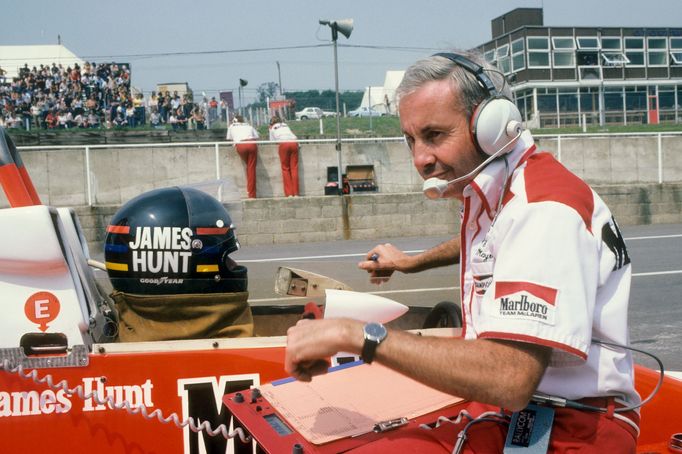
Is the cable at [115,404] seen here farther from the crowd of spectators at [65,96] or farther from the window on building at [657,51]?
the window on building at [657,51]

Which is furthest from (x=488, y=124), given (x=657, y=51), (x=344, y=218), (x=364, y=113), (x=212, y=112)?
(x=657, y=51)

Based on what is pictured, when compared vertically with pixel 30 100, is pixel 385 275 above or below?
below

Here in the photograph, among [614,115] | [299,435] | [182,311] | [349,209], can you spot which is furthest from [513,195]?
[614,115]

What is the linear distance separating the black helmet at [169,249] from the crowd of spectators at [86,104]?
71.3 ft

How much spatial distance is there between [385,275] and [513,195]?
1.18 meters

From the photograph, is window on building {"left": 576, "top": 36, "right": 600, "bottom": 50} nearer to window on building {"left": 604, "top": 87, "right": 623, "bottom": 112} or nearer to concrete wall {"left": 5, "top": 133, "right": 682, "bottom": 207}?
window on building {"left": 604, "top": 87, "right": 623, "bottom": 112}

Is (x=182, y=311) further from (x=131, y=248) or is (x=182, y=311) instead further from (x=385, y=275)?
(x=385, y=275)

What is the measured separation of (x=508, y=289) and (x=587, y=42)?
57112 mm

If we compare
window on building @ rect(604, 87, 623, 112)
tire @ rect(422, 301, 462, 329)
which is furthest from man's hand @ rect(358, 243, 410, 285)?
window on building @ rect(604, 87, 623, 112)

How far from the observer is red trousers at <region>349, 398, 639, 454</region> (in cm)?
187

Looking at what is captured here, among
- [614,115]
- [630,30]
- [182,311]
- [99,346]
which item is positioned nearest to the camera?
[99,346]

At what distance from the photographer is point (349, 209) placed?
1523cm

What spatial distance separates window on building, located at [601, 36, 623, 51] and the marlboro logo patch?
187ft

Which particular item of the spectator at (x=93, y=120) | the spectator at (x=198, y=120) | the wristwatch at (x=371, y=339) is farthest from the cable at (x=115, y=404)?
the spectator at (x=93, y=120)
